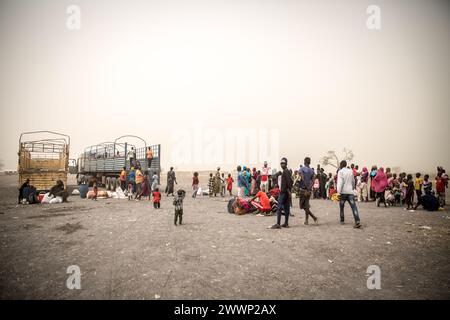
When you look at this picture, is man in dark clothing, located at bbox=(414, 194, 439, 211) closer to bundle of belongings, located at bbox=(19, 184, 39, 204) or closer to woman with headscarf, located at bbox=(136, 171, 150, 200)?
woman with headscarf, located at bbox=(136, 171, 150, 200)

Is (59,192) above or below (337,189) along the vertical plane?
below

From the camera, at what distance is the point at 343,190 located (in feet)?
24.9

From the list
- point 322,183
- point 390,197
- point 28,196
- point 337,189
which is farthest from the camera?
point 322,183

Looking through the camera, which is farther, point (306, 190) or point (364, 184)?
point (364, 184)

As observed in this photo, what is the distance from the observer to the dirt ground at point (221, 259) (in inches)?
140

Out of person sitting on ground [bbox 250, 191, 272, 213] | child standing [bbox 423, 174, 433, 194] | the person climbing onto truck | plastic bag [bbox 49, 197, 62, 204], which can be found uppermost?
the person climbing onto truck

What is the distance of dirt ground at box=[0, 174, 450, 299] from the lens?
11.7 feet

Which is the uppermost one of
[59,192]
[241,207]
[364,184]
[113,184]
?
[364,184]

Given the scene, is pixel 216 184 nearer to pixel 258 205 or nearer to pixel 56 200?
pixel 258 205

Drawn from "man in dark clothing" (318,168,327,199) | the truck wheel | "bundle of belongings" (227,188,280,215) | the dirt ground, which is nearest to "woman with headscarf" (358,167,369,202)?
"man in dark clothing" (318,168,327,199)

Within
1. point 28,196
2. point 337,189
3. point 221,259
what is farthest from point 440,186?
point 28,196

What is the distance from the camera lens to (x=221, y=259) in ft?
15.6

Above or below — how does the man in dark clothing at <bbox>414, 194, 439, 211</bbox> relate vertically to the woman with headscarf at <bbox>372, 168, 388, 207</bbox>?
below
